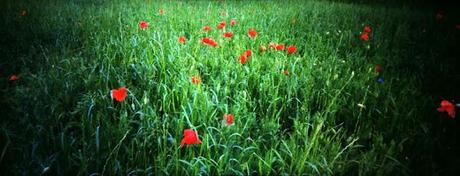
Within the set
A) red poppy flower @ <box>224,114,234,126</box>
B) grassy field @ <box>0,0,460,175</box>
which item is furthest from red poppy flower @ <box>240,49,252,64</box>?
red poppy flower @ <box>224,114,234,126</box>

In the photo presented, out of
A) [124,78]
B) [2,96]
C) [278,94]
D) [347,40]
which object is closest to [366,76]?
[278,94]

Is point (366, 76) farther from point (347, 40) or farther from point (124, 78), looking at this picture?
point (124, 78)

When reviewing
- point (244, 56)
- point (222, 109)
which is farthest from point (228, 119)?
point (244, 56)

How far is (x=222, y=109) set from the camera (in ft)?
5.79

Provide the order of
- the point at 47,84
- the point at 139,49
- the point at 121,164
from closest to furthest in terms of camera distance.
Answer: the point at 121,164 < the point at 47,84 < the point at 139,49

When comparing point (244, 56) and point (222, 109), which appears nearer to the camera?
point (222, 109)

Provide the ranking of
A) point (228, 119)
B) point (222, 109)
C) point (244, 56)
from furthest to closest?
point (244, 56)
point (222, 109)
point (228, 119)

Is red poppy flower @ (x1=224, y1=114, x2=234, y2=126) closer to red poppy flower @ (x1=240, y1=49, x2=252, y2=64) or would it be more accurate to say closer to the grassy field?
the grassy field

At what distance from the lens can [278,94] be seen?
2092mm

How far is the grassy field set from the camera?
137 centimetres

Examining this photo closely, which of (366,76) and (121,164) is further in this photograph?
(366,76)

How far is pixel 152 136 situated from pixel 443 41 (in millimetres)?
3266

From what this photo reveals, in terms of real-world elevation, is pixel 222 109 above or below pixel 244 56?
below

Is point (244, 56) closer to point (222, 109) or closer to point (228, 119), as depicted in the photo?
point (222, 109)
